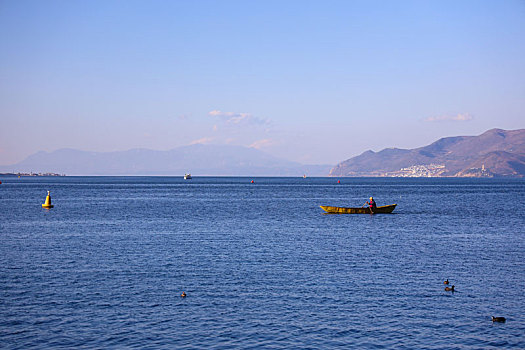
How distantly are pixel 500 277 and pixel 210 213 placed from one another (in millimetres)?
63181

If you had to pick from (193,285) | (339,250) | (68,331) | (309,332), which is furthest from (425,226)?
(68,331)

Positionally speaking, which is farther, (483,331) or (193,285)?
(193,285)

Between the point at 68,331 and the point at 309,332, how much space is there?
11506mm

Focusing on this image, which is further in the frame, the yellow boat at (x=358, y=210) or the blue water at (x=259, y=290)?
the yellow boat at (x=358, y=210)

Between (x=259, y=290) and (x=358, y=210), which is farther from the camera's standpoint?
(x=358, y=210)

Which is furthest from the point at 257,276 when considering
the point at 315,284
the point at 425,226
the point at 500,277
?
the point at 425,226

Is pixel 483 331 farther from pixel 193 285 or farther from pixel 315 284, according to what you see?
pixel 193 285

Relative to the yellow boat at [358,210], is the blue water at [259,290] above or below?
below

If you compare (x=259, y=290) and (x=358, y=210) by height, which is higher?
(x=358, y=210)

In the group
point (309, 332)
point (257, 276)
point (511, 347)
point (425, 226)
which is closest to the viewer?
point (511, 347)

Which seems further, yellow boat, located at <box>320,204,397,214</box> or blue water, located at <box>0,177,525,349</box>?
yellow boat, located at <box>320,204,397,214</box>

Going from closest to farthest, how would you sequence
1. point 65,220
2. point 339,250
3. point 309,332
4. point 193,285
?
point 309,332 < point 193,285 < point 339,250 < point 65,220

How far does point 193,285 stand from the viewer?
34594mm

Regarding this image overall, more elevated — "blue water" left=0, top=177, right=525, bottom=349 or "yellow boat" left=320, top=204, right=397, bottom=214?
"yellow boat" left=320, top=204, right=397, bottom=214
